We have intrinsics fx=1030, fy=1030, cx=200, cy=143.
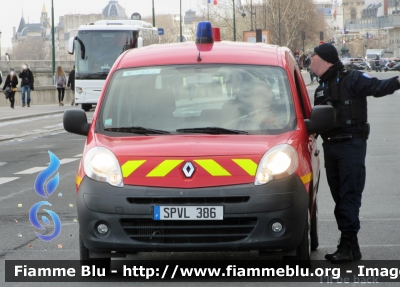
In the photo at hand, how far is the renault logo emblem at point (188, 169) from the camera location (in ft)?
21.0

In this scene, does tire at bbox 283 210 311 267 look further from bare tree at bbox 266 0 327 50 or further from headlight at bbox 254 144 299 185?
bare tree at bbox 266 0 327 50

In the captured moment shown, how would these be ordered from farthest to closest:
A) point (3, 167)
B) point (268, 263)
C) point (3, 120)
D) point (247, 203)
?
1. point (3, 120)
2. point (3, 167)
3. point (268, 263)
4. point (247, 203)

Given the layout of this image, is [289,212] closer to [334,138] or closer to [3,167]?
[334,138]


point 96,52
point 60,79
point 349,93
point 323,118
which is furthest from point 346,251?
point 60,79

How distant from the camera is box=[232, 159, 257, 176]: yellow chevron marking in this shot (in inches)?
253

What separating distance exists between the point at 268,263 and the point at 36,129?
2115cm

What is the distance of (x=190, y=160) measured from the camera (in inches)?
254

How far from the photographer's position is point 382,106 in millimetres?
36750

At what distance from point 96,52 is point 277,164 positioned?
32.3m

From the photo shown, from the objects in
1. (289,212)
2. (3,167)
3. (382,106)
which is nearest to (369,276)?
(289,212)

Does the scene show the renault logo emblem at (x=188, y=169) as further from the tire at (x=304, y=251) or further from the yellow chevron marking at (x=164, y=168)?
the tire at (x=304, y=251)

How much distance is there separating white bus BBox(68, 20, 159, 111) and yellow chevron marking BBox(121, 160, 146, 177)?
3108cm

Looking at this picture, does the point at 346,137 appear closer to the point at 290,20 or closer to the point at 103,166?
the point at 103,166

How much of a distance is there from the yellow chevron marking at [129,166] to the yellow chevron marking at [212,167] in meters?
0.37
